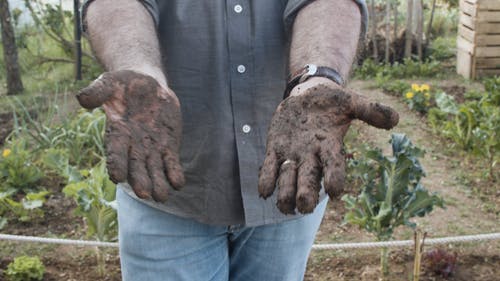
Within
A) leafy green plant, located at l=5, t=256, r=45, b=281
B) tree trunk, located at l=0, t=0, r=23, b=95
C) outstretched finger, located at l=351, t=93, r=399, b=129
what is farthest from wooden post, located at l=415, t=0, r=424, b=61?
outstretched finger, located at l=351, t=93, r=399, b=129

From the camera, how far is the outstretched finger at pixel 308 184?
1.14 metres

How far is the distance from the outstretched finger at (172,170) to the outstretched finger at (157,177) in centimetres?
1

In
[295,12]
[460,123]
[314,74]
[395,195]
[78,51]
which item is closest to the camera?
[314,74]

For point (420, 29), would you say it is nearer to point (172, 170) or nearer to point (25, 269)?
point (25, 269)

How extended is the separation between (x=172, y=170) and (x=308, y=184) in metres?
0.23

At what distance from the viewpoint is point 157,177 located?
1173mm

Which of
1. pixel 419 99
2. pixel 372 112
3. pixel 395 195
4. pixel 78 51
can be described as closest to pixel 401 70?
pixel 419 99

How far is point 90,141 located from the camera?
172 inches

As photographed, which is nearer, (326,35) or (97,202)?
(326,35)

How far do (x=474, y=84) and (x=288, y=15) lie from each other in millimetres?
5504

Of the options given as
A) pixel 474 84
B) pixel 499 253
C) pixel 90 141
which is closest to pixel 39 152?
pixel 90 141

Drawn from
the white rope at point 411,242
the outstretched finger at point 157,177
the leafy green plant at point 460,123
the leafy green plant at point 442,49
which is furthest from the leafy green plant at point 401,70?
the outstretched finger at point 157,177

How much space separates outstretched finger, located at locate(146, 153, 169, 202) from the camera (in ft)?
3.83

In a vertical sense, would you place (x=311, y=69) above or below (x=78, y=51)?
above
